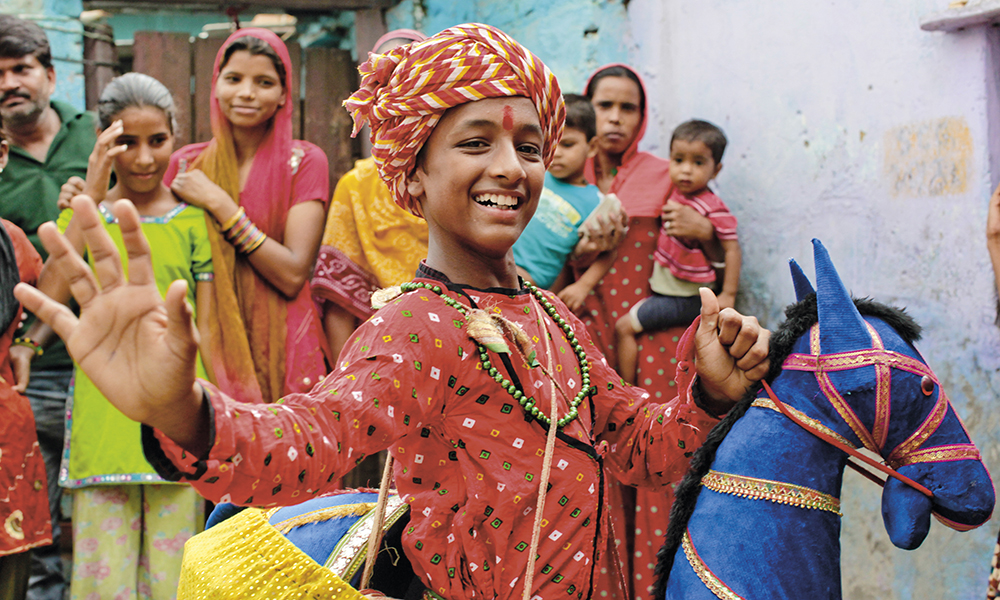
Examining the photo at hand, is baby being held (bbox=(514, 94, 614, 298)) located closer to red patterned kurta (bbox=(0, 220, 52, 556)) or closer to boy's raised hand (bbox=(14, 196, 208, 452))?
red patterned kurta (bbox=(0, 220, 52, 556))

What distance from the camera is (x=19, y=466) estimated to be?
3217 mm

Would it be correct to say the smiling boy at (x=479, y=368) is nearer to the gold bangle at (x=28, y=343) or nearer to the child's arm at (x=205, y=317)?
the child's arm at (x=205, y=317)

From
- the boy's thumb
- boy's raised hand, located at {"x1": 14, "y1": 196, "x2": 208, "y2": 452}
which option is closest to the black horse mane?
the boy's thumb

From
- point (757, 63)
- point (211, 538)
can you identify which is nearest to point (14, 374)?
point (211, 538)

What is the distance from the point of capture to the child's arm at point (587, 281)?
151 inches

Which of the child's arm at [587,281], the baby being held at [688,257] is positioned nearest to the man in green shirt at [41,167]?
the child's arm at [587,281]

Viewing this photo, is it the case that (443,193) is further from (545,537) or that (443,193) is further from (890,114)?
Answer: (890,114)

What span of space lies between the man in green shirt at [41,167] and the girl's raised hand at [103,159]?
626 millimetres

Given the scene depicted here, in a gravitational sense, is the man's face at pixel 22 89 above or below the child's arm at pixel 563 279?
above

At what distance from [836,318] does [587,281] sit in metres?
2.23

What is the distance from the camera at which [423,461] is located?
1.69 m

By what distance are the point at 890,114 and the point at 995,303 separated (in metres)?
0.85

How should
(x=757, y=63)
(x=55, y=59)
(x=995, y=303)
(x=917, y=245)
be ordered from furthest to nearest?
1. (x=55, y=59)
2. (x=757, y=63)
3. (x=917, y=245)
4. (x=995, y=303)

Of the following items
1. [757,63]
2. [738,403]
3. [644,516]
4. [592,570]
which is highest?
[757,63]
